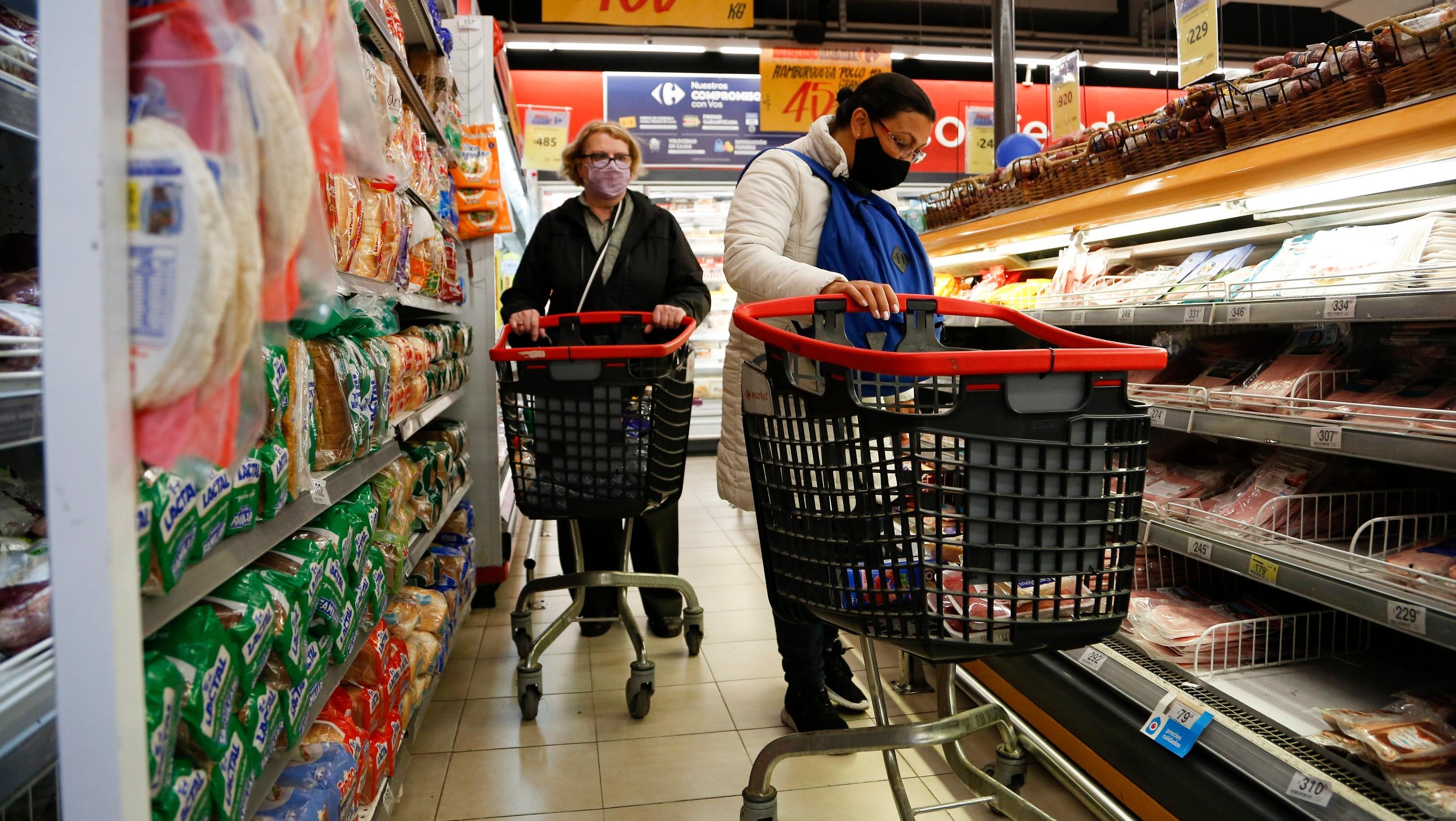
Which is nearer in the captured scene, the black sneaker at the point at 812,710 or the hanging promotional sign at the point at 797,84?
the black sneaker at the point at 812,710

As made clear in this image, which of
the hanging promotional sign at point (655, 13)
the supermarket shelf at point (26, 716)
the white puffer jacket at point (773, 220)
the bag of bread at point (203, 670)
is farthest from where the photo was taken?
the hanging promotional sign at point (655, 13)

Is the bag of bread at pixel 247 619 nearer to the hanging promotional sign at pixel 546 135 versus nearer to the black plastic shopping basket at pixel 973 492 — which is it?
the black plastic shopping basket at pixel 973 492

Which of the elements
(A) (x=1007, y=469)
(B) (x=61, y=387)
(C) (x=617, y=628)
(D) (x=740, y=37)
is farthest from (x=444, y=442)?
(D) (x=740, y=37)

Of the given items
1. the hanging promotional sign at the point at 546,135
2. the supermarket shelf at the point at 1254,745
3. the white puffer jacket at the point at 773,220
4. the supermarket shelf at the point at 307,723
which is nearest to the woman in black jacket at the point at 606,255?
the white puffer jacket at the point at 773,220

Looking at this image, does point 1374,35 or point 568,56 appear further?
point 568,56

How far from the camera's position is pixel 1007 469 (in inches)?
46.8

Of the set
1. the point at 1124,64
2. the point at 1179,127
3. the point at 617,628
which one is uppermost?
the point at 1124,64

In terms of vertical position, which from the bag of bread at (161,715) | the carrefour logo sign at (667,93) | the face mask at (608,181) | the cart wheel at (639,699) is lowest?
the cart wheel at (639,699)

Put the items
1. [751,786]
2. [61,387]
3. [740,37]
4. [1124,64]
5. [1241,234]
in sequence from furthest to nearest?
1. [1124,64]
2. [740,37]
3. [1241,234]
4. [751,786]
5. [61,387]

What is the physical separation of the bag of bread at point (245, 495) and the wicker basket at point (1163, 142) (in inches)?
85.3

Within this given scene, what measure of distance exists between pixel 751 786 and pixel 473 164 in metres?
2.63

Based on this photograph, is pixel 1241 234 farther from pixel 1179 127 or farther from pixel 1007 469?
pixel 1007 469

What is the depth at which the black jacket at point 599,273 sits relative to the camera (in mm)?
3098

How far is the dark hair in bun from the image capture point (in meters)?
2.01
